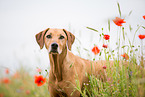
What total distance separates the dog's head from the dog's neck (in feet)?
A: 0.61

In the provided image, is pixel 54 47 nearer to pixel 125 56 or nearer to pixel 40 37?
pixel 40 37

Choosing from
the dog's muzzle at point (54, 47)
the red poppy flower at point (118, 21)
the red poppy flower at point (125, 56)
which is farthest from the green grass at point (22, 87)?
the red poppy flower at point (118, 21)

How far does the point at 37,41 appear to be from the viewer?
10.8 ft

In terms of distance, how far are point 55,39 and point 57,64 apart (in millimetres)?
527

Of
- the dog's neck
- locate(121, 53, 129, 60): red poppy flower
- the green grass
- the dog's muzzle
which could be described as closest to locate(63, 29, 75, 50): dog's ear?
the dog's neck

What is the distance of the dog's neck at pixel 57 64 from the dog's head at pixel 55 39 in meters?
0.19

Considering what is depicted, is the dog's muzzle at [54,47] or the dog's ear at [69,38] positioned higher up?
the dog's ear at [69,38]

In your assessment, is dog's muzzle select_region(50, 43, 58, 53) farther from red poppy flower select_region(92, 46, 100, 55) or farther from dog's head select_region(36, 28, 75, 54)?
red poppy flower select_region(92, 46, 100, 55)

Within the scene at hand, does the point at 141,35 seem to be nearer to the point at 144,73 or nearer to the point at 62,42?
the point at 144,73

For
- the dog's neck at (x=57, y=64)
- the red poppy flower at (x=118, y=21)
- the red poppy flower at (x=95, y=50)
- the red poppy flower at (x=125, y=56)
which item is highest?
the red poppy flower at (x=118, y=21)

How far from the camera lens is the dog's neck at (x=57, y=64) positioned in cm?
311

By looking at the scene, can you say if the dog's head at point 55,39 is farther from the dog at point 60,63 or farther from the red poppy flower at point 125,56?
the red poppy flower at point 125,56

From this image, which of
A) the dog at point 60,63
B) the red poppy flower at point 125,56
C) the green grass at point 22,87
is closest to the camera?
the red poppy flower at point 125,56

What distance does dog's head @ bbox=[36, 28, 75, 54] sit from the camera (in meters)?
2.88
